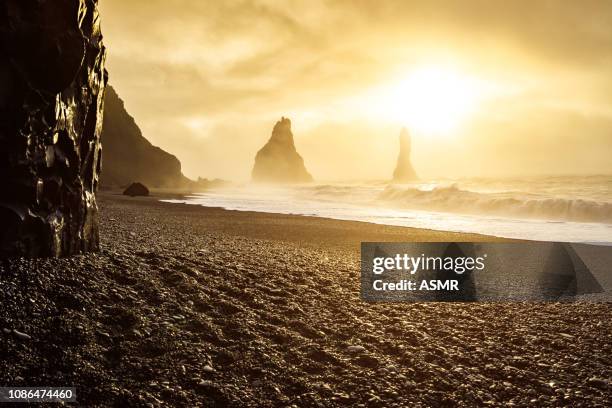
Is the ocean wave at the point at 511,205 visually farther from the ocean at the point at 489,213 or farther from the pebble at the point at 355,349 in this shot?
the pebble at the point at 355,349

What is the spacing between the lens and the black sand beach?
4.04m

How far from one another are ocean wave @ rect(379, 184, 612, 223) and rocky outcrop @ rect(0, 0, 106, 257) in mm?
27223

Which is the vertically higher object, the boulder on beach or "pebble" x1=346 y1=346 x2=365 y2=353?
the boulder on beach

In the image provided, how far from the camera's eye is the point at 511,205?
29.6m

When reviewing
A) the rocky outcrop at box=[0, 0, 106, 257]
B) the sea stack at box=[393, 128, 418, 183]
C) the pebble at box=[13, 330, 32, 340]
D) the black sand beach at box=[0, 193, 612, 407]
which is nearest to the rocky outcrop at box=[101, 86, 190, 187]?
the sea stack at box=[393, 128, 418, 183]

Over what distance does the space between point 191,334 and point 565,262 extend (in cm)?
990

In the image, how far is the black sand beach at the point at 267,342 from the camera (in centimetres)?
404

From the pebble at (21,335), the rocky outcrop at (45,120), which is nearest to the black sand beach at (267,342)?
the pebble at (21,335)

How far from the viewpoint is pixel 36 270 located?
19.0ft

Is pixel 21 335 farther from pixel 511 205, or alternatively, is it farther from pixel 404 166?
pixel 404 166

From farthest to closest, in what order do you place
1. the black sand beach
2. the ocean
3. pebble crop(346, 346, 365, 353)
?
the ocean → pebble crop(346, 346, 365, 353) → the black sand beach

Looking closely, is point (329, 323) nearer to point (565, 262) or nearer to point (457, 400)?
point (457, 400)

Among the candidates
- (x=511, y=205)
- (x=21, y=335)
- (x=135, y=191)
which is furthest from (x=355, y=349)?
(x=135, y=191)

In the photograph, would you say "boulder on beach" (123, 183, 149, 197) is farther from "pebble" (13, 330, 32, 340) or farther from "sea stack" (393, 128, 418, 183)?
"sea stack" (393, 128, 418, 183)
